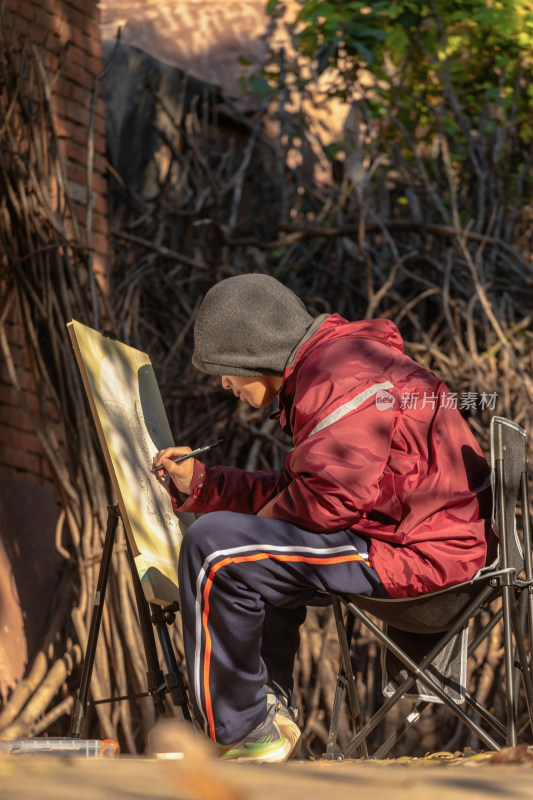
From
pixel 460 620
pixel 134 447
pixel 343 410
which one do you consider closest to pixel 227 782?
pixel 343 410

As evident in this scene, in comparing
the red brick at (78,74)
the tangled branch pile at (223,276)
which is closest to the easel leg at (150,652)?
the tangled branch pile at (223,276)

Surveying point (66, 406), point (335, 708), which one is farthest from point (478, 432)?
point (335, 708)

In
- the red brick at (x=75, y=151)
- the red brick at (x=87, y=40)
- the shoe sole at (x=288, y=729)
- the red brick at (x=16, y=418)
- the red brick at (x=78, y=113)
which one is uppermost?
the red brick at (x=87, y=40)

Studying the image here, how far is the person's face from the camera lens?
97.7 inches

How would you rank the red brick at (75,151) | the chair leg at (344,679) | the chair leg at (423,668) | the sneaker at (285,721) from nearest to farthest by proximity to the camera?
1. the chair leg at (423,668)
2. the sneaker at (285,721)
3. the chair leg at (344,679)
4. the red brick at (75,151)

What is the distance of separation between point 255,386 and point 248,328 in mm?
161

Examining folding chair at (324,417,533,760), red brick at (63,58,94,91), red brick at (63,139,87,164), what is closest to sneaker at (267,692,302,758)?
folding chair at (324,417,533,760)

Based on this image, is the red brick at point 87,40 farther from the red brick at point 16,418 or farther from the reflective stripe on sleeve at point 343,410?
the reflective stripe on sleeve at point 343,410

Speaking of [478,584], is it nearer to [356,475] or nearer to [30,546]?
[356,475]

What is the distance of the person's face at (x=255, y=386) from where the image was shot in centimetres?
248

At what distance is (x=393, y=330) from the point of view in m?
2.46

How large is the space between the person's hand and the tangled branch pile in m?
0.76

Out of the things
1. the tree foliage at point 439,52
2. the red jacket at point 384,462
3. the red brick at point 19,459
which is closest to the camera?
the red jacket at point 384,462

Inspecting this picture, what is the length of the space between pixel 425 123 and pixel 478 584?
15.4 feet
